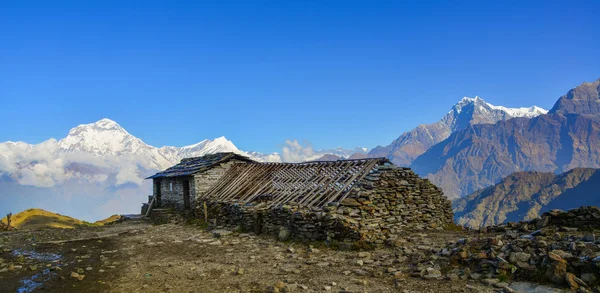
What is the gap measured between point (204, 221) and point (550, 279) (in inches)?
772

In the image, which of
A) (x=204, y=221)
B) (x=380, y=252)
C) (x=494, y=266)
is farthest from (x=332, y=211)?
(x=204, y=221)

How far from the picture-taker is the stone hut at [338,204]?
48.8 feet

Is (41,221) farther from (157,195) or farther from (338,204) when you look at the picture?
(338,204)

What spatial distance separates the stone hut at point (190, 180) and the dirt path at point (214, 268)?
9900 millimetres

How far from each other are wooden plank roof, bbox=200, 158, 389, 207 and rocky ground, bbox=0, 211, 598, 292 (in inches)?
141

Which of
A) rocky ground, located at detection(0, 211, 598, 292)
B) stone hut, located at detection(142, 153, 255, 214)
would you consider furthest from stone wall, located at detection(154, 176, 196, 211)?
rocky ground, located at detection(0, 211, 598, 292)

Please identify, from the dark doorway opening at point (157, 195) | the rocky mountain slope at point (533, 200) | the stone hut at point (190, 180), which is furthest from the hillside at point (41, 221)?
the rocky mountain slope at point (533, 200)

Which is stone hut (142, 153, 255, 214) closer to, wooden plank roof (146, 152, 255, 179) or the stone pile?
wooden plank roof (146, 152, 255, 179)

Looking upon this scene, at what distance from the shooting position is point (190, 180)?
2733 centimetres

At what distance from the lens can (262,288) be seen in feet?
31.1

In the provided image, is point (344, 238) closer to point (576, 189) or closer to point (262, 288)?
Result: point (262, 288)

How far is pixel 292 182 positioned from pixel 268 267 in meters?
10.5

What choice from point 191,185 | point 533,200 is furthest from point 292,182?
point 533,200

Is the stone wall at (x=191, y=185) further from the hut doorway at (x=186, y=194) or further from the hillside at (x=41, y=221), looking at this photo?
the hillside at (x=41, y=221)
